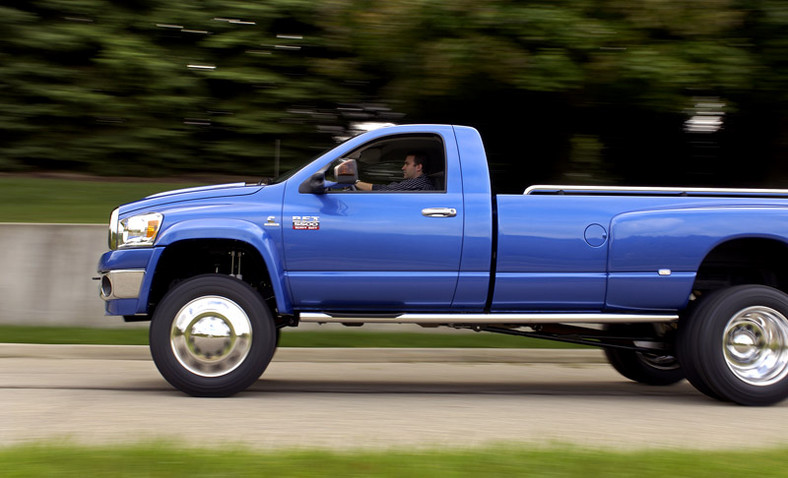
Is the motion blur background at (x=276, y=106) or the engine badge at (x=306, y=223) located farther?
the motion blur background at (x=276, y=106)

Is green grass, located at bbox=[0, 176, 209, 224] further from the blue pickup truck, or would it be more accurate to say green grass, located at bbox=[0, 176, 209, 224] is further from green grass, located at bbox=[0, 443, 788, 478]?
green grass, located at bbox=[0, 443, 788, 478]

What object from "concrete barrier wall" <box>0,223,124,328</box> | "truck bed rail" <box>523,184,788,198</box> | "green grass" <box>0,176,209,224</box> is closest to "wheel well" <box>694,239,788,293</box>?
"truck bed rail" <box>523,184,788,198</box>

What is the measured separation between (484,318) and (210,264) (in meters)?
2.26

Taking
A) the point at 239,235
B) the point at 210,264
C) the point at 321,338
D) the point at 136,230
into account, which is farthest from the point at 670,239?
the point at 321,338

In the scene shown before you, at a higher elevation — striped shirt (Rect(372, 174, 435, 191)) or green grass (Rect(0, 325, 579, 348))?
striped shirt (Rect(372, 174, 435, 191))

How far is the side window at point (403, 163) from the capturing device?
6.88 metres

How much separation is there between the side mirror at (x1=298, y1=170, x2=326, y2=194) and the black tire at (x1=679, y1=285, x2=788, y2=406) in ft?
9.64

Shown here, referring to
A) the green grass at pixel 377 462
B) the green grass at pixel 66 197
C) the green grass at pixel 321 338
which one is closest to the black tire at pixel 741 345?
the green grass at pixel 377 462

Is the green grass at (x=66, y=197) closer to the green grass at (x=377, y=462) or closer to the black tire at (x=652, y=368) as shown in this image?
the black tire at (x=652, y=368)

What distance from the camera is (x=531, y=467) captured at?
172 inches

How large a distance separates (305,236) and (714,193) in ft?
10.2

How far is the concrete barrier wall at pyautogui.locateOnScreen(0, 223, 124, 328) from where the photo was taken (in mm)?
10047

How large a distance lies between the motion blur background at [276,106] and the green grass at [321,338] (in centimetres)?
303

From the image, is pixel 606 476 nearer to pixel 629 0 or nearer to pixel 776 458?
pixel 776 458
